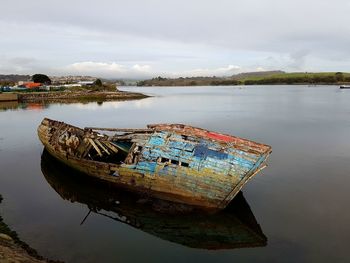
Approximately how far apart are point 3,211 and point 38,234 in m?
2.84

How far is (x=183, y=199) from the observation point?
12594 millimetres

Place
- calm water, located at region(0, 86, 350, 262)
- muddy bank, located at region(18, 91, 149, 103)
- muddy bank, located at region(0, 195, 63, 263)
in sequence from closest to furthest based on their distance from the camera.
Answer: muddy bank, located at region(0, 195, 63, 263) < calm water, located at region(0, 86, 350, 262) < muddy bank, located at region(18, 91, 149, 103)

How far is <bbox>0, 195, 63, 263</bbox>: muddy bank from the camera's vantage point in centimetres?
780

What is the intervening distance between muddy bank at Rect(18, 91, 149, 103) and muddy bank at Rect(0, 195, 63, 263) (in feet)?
226

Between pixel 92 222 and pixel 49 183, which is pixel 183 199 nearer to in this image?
pixel 92 222

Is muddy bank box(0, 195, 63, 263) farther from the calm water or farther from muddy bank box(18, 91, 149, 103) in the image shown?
muddy bank box(18, 91, 149, 103)

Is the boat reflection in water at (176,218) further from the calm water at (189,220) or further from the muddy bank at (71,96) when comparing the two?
the muddy bank at (71,96)

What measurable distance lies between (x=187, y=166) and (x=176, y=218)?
1.96 meters

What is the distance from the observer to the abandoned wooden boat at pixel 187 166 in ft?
38.9

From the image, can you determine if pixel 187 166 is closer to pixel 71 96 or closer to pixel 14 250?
pixel 14 250

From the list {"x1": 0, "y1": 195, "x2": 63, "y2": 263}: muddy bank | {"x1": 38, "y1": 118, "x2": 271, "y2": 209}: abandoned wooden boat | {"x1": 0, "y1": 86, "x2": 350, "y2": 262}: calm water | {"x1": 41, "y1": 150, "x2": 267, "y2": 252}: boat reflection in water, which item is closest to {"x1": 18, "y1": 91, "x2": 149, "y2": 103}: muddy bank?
{"x1": 0, "y1": 86, "x2": 350, "y2": 262}: calm water

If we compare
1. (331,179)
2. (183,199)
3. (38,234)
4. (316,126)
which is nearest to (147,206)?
(183,199)

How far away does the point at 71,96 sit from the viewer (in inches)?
3214

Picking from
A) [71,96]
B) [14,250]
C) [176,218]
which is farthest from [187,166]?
[71,96]
